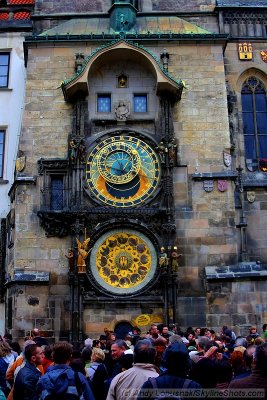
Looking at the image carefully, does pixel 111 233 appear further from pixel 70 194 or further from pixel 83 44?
pixel 83 44

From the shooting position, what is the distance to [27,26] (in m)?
23.0

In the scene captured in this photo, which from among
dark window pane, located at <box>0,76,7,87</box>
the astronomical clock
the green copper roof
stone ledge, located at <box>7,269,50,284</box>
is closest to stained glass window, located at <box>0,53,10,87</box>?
dark window pane, located at <box>0,76,7,87</box>

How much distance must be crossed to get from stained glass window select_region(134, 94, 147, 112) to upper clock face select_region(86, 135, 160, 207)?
4.48 ft

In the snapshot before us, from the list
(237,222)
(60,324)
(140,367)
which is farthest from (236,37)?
(140,367)

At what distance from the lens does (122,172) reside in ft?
60.8

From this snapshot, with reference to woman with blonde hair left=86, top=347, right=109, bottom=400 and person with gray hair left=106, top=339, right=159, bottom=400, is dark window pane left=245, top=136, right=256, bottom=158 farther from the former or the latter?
person with gray hair left=106, top=339, right=159, bottom=400

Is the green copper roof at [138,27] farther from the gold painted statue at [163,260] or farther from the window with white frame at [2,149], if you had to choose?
the gold painted statue at [163,260]

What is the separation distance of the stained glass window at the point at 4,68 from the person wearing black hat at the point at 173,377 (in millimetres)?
19183

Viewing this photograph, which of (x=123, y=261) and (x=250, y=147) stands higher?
(x=250, y=147)

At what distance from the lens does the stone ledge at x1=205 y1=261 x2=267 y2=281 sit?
678 inches

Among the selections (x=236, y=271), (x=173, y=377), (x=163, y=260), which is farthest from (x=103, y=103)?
(x=173, y=377)

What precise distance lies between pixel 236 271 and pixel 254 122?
635cm

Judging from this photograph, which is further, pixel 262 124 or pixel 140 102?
pixel 262 124

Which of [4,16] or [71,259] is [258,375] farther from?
[4,16]
